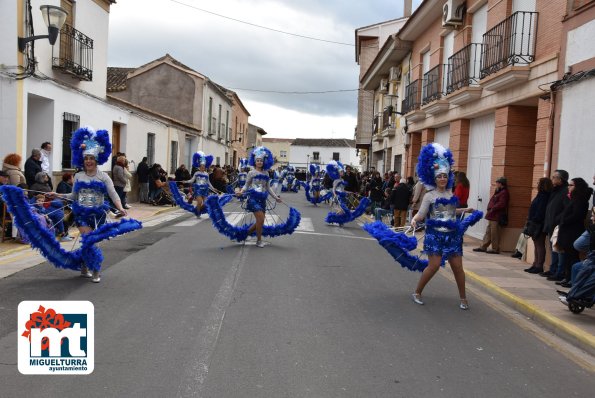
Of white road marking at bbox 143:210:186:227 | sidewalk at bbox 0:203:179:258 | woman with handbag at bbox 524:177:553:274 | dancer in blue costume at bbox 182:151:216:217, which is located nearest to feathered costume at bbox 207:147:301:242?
sidewalk at bbox 0:203:179:258

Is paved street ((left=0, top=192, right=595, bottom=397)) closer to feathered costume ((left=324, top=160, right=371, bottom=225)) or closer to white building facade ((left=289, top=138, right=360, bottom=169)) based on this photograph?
feathered costume ((left=324, top=160, right=371, bottom=225))

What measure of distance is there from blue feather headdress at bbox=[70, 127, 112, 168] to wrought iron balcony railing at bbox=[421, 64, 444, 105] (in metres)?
11.9

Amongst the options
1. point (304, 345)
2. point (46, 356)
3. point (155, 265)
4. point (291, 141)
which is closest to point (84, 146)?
point (155, 265)

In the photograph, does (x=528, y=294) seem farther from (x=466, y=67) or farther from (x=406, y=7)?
(x=406, y=7)

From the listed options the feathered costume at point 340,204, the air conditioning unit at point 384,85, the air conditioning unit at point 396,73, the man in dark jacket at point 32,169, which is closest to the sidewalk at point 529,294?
the feathered costume at point 340,204

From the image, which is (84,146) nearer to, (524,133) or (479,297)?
(479,297)

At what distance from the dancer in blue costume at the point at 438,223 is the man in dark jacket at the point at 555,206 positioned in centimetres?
264

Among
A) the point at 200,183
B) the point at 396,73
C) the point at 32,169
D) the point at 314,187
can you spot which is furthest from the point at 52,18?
the point at 396,73

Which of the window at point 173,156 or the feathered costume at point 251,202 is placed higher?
the window at point 173,156

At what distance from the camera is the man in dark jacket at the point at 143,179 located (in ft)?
67.1

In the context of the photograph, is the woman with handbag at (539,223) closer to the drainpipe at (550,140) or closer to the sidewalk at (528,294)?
the sidewalk at (528,294)

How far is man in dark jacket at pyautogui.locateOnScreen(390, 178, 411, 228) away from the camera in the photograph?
50.0ft

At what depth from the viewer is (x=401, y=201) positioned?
15219 millimetres

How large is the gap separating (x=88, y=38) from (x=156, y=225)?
21.6ft
